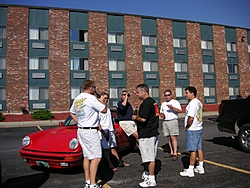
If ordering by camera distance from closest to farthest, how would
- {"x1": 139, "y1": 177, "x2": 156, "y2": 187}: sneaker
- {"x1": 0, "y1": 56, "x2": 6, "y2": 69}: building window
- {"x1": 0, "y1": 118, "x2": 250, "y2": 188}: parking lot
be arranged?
{"x1": 139, "y1": 177, "x2": 156, "y2": 187}: sneaker, {"x1": 0, "y1": 118, "x2": 250, "y2": 188}: parking lot, {"x1": 0, "y1": 56, "x2": 6, "y2": 69}: building window

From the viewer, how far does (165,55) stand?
26.8 meters

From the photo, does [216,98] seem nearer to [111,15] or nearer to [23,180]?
[111,15]

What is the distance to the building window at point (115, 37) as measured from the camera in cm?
2488

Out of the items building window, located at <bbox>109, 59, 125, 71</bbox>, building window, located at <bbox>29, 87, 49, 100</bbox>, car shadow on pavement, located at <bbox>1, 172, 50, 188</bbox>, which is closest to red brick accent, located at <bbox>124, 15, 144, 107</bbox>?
building window, located at <bbox>109, 59, 125, 71</bbox>

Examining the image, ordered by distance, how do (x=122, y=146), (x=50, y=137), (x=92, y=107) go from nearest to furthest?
(x=92, y=107)
(x=50, y=137)
(x=122, y=146)

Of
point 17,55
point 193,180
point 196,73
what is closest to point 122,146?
point 193,180

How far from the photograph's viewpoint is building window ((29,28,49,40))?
75.2 feet

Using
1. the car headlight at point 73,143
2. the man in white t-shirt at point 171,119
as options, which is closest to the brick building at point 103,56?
the man in white t-shirt at point 171,119

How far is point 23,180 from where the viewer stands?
4844mm

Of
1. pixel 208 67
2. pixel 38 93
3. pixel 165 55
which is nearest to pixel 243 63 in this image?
pixel 208 67

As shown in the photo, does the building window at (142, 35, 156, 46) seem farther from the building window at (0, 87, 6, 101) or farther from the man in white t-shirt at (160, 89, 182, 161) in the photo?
the man in white t-shirt at (160, 89, 182, 161)

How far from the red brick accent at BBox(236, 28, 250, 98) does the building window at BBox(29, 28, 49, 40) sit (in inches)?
919

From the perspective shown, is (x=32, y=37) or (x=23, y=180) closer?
(x=23, y=180)

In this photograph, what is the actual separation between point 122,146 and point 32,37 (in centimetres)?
1984
